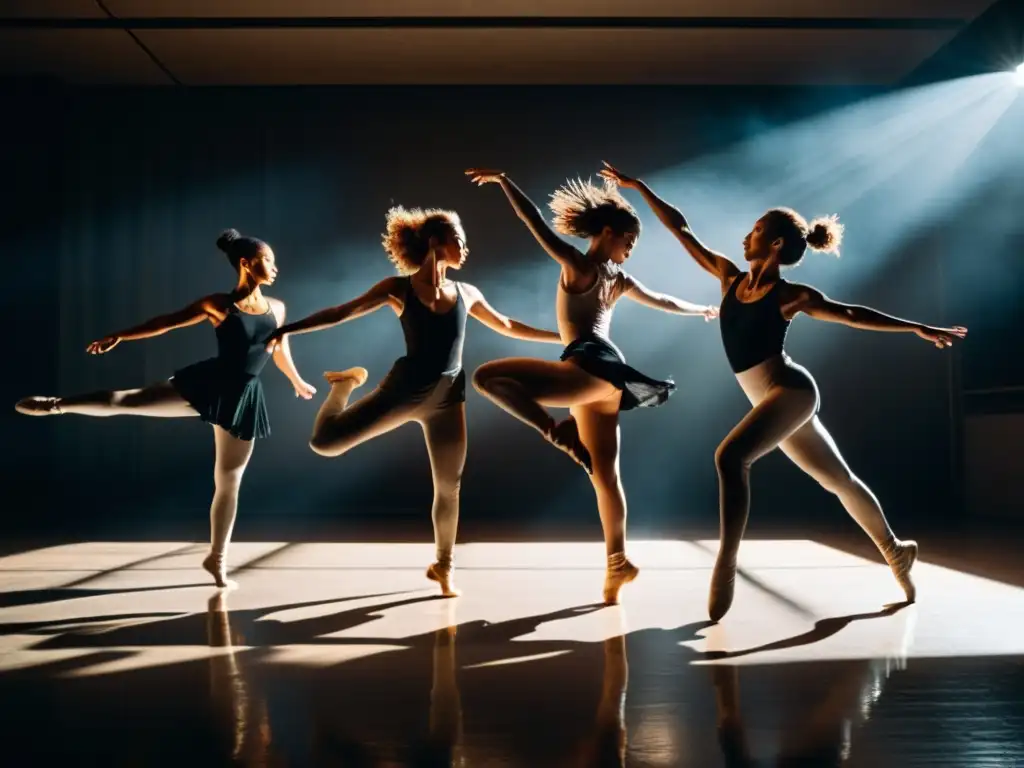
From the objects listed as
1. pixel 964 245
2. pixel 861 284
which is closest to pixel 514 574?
pixel 861 284

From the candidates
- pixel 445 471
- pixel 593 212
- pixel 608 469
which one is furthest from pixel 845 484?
pixel 445 471

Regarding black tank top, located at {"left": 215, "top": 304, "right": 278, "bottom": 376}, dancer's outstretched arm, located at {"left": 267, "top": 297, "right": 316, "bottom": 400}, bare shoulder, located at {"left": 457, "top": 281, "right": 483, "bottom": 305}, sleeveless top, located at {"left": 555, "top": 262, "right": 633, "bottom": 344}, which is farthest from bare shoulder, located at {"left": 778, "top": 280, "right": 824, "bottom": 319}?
black tank top, located at {"left": 215, "top": 304, "right": 278, "bottom": 376}

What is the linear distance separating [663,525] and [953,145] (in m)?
3.60

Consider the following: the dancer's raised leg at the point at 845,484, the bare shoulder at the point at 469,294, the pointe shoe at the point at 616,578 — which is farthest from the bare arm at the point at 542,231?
the pointe shoe at the point at 616,578

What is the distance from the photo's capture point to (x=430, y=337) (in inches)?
122

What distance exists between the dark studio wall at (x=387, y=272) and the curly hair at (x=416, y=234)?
348cm

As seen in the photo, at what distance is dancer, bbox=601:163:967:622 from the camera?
2.74 m

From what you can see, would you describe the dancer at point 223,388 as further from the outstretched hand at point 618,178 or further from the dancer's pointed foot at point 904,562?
the dancer's pointed foot at point 904,562

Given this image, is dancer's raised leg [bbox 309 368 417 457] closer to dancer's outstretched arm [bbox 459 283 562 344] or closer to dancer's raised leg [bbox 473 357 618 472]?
dancer's raised leg [bbox 473 357 618 472]

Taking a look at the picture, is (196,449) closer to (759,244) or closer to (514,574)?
(514,574)

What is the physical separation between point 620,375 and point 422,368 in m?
0.69

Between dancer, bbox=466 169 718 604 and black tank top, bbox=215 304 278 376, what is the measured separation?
1032mm

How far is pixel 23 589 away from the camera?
344 centimetres

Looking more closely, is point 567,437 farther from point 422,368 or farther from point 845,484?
point 845,484
